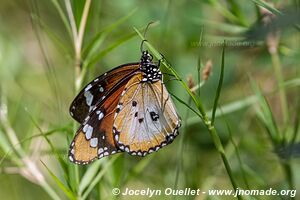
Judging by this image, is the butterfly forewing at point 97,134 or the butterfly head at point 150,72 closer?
the butterfly forewing at point 97,134

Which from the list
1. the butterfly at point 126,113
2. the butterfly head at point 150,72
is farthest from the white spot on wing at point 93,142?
the butterfly head at point 150,72

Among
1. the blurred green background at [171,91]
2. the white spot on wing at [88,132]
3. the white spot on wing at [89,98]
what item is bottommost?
the blurred green background at [171,91]

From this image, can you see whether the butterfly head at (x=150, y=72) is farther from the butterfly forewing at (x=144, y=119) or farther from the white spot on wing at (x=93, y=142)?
the white spot on wing at (x=93, y=142)

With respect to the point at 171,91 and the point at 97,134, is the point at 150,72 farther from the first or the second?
the point at 171,91

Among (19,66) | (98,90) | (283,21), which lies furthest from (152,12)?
(283,21)

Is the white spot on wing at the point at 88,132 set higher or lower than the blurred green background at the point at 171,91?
higher

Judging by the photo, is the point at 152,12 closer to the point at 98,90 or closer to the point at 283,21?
the point at 98,90

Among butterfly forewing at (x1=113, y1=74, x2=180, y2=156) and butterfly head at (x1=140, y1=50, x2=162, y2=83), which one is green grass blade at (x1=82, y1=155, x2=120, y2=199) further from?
butterfly head at (x1=140, y1=50, x2=162, y2=83)

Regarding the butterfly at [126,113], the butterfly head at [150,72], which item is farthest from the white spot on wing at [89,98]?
the butterfly head at [150,72]
